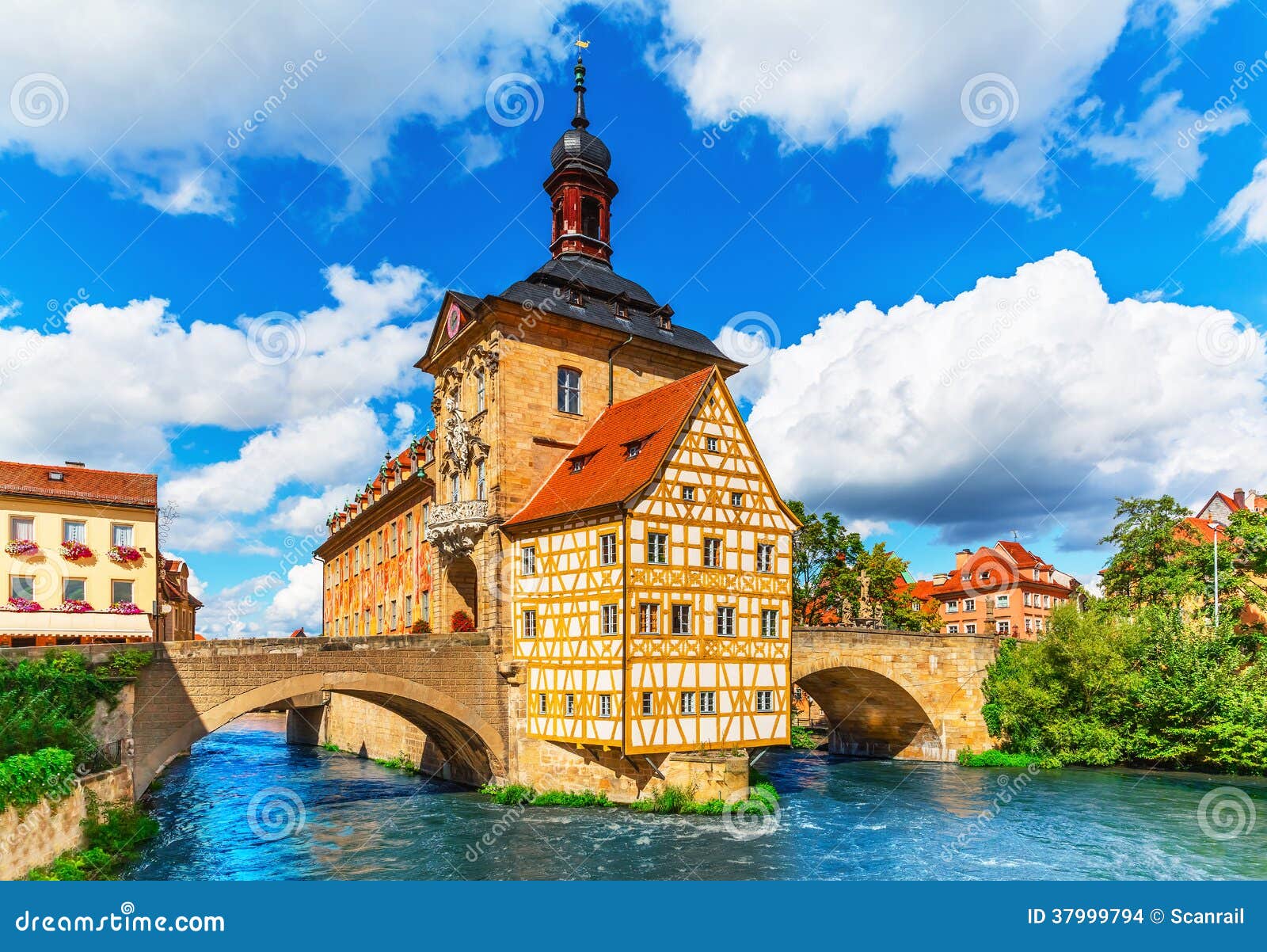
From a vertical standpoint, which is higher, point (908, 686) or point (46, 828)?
point (908, 686)

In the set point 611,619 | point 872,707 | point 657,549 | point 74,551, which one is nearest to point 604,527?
point 657,549

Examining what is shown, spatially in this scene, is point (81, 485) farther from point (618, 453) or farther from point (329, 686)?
point (618, 453)

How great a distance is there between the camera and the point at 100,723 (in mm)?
20812

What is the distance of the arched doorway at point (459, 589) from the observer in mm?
33375

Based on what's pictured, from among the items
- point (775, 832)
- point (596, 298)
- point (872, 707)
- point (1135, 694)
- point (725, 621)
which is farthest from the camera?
point (872, 707)

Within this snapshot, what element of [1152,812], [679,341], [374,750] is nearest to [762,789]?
[1152,812]

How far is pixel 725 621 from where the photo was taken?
84.6ft

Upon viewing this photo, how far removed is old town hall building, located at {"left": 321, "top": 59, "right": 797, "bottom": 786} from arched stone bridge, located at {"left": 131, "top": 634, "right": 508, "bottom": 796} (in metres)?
0.98

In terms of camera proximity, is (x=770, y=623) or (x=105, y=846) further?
(x=770, y=623)

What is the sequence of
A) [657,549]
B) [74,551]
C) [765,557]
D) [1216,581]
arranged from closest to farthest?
1. [657,549]
2. [765,557]
3. [74,551]
4. [1216,581]

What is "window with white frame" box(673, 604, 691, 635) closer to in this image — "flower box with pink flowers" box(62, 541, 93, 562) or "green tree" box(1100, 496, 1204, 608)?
"flower box with pink flowers" box(62, 541, 93, 562)

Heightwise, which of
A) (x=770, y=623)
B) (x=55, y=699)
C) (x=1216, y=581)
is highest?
(x=1216, y=581)

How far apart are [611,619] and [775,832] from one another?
6585 mm

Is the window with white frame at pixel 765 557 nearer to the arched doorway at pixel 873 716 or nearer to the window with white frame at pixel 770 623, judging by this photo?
the window with white frame at pixel 770 623
